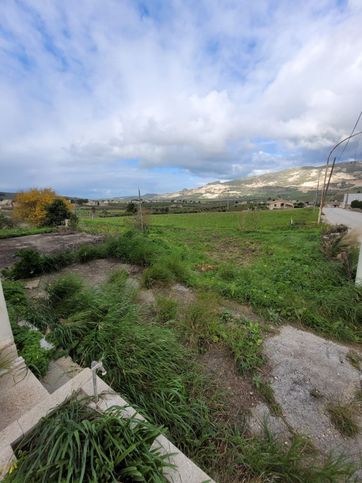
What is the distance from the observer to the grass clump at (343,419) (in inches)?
81.8

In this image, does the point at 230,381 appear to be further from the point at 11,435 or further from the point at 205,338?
the point at 11,435

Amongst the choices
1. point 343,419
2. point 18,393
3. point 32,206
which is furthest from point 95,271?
point 32,206

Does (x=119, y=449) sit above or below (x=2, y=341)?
below

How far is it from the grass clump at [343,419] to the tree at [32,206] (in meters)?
21.6

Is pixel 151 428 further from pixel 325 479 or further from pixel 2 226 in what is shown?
pixel 2 226

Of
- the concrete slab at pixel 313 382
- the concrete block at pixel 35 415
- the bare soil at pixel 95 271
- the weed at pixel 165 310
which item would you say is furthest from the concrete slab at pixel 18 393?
the bare soil at pixel 95 271

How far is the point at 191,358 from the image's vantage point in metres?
2.85

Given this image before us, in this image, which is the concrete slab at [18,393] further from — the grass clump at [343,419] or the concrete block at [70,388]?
the grass clump at [343,419]

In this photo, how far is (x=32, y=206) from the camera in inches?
753

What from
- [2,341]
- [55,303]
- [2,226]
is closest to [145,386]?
[2,341]

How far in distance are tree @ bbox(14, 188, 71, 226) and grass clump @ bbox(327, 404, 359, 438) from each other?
21582mm

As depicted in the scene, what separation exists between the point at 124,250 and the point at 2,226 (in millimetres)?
17827

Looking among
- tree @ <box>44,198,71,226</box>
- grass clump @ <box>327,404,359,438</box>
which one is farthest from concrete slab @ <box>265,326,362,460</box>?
tree @ <box>44,198,71,226</box>

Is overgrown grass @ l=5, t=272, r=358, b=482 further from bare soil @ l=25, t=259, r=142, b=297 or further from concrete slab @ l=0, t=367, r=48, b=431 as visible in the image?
bare soil @ l=25, t=259, r=142, b=297
